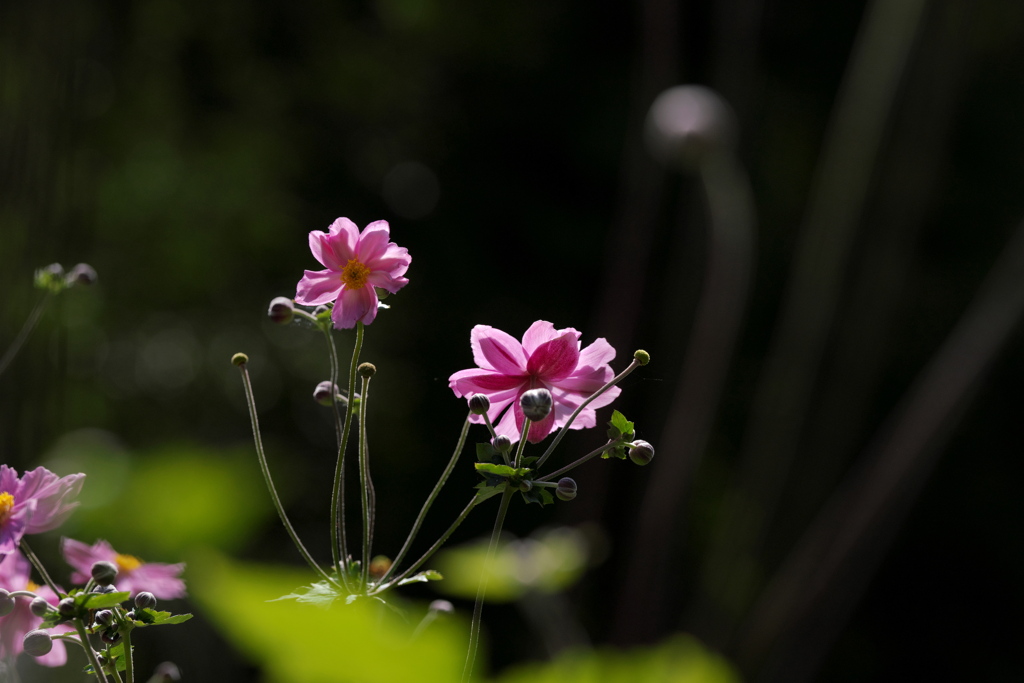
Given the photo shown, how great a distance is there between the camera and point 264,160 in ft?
14.1

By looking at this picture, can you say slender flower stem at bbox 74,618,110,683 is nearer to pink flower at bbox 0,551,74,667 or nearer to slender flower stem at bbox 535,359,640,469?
pink flower at bbox 0,551,74,667

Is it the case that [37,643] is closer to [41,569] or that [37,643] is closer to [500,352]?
[41,569]

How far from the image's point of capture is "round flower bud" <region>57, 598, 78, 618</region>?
0.32 meters

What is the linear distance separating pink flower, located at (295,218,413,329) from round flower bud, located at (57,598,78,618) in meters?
0.16

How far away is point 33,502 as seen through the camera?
34 centimetres

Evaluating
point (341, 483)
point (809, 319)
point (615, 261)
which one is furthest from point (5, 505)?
point (615, 261)

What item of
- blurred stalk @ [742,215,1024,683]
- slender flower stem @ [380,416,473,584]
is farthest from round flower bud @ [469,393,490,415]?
blurred stalk @ [742,215,1024,683]

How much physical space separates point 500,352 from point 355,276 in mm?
79

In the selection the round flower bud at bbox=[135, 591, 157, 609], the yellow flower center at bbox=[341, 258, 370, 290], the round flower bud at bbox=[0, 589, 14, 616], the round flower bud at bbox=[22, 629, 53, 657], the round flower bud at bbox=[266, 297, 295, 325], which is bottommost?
the round flower bud at bbox=[22, 629, 53, 657]

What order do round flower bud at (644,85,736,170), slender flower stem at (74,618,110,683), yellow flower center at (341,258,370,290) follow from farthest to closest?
round flower bud at (644,85,736,170) < yellow flower center at (341,258,370,290) < slender flower stem at (74,618,110,683)

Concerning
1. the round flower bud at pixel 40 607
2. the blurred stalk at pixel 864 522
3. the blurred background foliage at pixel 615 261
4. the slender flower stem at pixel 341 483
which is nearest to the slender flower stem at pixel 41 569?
the round flower bud at pixel 40 607

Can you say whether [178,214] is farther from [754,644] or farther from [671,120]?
[754,644]

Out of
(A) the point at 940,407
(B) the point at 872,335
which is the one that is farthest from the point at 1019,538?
(A) the point at 940,407

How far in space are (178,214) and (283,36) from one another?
3.32 ft
